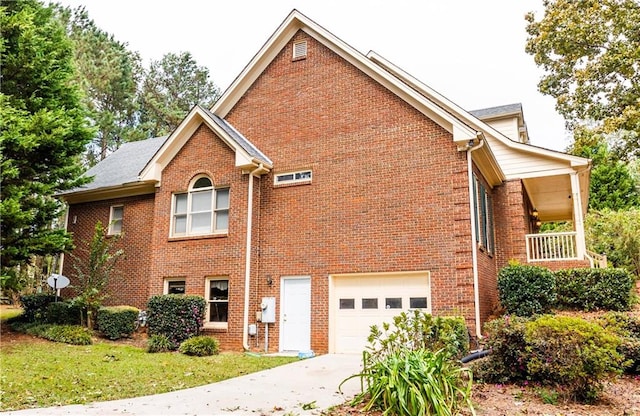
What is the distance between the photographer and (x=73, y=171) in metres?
15.2

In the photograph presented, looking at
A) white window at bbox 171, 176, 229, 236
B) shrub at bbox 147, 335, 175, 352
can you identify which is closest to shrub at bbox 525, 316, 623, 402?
shrub at bbox 147, 335, 175, 352

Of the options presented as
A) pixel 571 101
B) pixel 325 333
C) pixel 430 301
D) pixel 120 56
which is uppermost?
pixel 120 56

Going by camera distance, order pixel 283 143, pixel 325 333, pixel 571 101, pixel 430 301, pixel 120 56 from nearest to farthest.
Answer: pixel 430 301 → pixel 325 333 → pixel 283 143 → pixel 571 101 → pixel 120 56

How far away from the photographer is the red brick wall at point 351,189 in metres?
12.1

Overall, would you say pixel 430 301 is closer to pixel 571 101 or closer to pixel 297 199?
pixel 297 199

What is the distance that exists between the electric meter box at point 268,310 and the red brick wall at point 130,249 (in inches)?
173

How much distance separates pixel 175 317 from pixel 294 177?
5.05 metres

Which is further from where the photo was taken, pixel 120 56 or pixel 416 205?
pixel 120 56

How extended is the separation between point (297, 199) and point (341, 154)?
1.79 m

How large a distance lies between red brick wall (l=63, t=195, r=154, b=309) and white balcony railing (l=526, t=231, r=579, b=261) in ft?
39.9

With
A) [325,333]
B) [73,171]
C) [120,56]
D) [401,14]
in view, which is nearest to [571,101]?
[401,14]

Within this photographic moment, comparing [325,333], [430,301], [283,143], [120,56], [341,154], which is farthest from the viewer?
[120,56]

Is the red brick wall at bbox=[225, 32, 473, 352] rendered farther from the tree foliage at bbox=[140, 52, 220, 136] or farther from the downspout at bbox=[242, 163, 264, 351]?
the tree foliage at bbox=[140, 52, 220, 136]

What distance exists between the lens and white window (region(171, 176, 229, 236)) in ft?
46.9
